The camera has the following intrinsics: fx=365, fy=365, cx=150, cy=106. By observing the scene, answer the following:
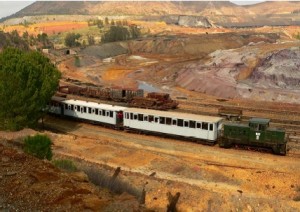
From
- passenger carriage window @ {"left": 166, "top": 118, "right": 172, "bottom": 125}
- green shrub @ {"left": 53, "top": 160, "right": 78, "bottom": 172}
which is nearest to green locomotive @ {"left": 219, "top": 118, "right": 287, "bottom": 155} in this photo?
passenger carriage window @ {"left": 166, "top": 118, "right": 172, "bottom": 125}

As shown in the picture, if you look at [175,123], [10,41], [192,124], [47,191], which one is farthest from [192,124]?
[10,41]

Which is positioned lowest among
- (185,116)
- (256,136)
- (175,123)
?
(256,136)

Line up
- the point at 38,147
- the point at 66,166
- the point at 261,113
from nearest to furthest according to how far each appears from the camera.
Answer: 1. the point at 66,166
2. the point at 38,147
3. the point at 261,113

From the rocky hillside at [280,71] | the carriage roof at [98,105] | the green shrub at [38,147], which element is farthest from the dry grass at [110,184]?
the rocky hillside at [280,71]

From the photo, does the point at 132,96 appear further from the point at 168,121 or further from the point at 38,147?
the point at 38,147

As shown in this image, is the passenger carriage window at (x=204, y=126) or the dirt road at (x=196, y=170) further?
the passenger carriage window at (x=204, y=126)

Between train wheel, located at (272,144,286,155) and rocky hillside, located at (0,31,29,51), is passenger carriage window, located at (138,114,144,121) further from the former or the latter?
rocky hillside, located at (0,31,29,51)

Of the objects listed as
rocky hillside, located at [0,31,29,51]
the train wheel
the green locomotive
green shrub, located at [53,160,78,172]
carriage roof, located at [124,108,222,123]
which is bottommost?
the train wheel

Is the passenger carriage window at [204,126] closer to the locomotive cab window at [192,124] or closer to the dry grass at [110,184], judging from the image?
the locomotive cab window at [192,124]
